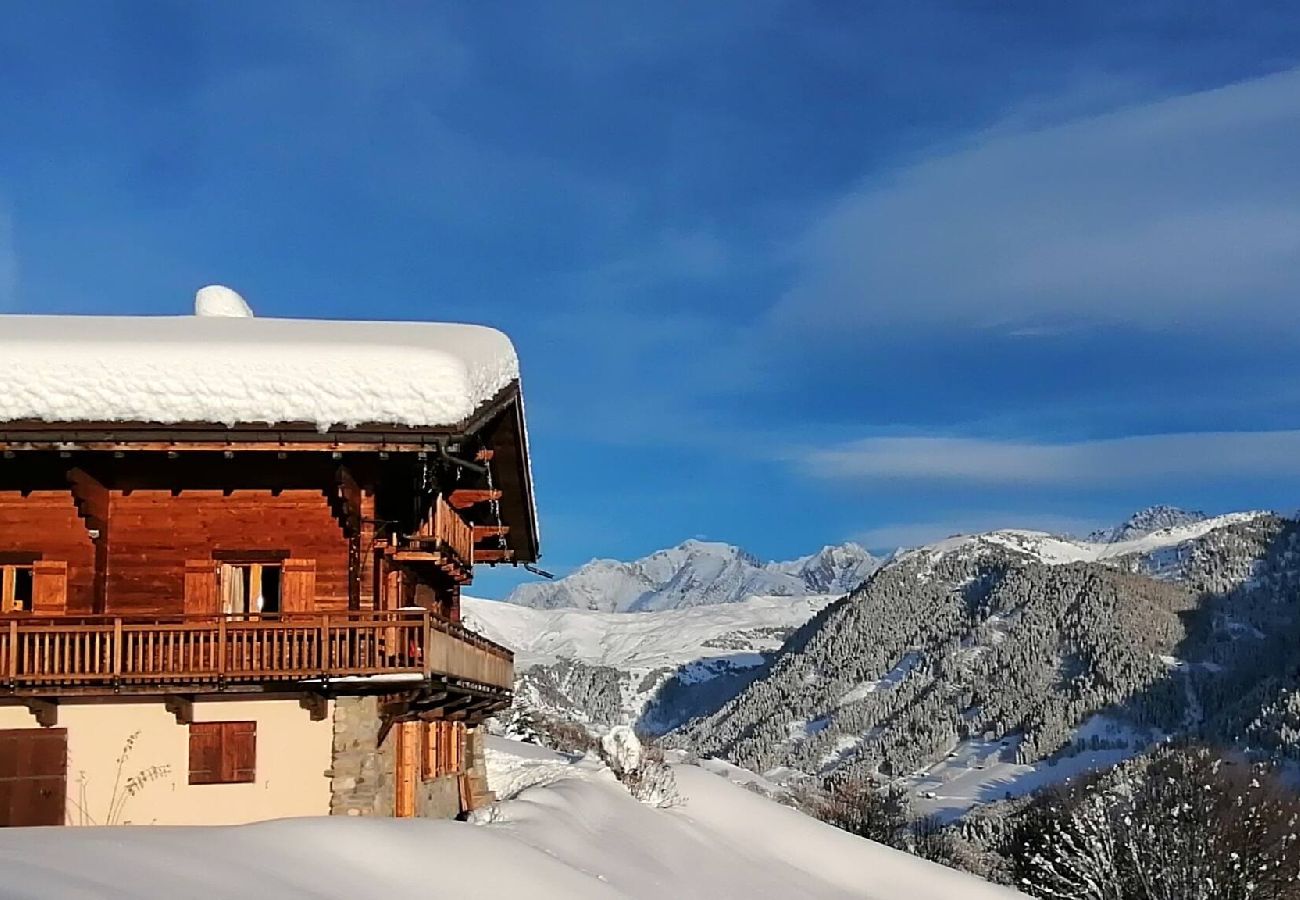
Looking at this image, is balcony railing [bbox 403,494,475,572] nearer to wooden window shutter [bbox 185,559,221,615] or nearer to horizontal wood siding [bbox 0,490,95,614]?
wooden window shutter [bbox 185,559,221,615]

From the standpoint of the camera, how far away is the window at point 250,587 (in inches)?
803

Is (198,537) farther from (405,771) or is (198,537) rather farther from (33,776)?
(405,771)

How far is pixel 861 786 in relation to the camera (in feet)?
287

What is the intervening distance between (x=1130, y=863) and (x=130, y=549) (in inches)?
1650

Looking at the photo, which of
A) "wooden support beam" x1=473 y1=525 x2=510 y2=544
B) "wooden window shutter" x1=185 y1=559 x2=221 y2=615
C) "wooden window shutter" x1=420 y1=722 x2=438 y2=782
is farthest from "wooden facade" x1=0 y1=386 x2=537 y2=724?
"wooden support beam" x1=473 y1=525 x2=510 y2=544

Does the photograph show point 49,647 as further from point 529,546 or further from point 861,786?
point 861,786

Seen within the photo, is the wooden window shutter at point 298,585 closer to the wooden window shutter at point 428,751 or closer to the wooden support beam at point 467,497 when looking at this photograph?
the wooden window shutter at point 428,751

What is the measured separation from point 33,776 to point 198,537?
404 centimetres

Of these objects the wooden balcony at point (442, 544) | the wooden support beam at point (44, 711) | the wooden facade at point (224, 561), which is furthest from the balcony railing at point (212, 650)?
the wooden balcony at point (442, 544)

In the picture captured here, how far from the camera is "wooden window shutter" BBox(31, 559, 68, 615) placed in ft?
66.0

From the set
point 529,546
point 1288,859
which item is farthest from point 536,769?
point 1288,859

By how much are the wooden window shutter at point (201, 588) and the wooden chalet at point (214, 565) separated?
3cm

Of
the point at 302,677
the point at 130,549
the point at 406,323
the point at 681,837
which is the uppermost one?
the point at 406,323

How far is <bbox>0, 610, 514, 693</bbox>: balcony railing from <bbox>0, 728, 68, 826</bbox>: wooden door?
3.58 ft
